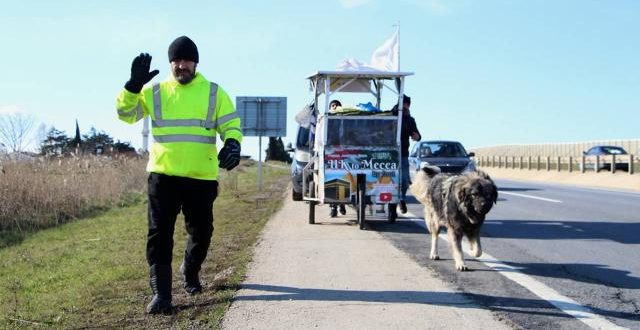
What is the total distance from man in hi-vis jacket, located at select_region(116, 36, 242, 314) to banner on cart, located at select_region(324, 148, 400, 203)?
6068 mm

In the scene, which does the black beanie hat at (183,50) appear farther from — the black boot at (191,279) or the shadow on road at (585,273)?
the shadow on road at (585,273)

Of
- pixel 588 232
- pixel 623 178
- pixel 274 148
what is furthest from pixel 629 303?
pixel 274 148

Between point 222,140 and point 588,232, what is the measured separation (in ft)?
25.8

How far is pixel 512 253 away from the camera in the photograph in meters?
9.52

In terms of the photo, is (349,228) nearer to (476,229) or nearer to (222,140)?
(476,229)

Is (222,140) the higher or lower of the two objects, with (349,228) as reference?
higher

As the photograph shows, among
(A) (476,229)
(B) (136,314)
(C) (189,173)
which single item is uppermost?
(C) (189,173)

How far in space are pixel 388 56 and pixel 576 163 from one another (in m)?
27.1

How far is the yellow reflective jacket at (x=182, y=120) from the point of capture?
246 inches

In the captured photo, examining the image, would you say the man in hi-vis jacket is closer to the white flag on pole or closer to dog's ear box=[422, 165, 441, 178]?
dog's ear box=[422, 165, 441, 178]

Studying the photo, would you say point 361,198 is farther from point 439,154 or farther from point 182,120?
point 439,154

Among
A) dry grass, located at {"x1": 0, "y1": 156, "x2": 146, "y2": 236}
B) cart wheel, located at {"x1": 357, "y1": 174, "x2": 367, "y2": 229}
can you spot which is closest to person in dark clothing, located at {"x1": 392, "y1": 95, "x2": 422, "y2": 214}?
cart wheel, located at {"x1": 357, "y1": 174, "x2": 367, "y2": 229}

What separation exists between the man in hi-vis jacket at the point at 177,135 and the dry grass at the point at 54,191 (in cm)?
1002

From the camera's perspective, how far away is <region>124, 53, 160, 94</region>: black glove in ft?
20.3
